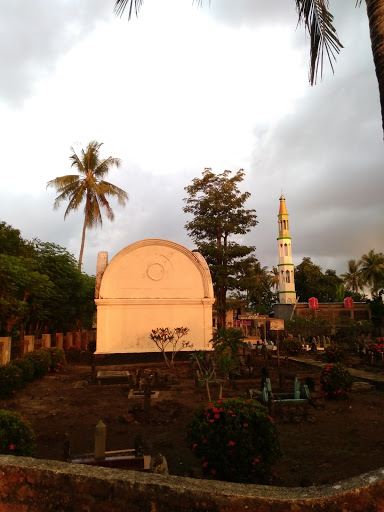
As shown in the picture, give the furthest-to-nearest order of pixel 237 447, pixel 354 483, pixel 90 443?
pixel 90 443, pixel 237 447, pixel 354 483

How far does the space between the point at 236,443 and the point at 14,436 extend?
2946mm

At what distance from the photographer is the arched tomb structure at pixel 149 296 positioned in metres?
19.3

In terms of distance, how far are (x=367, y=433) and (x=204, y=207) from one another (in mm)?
24640

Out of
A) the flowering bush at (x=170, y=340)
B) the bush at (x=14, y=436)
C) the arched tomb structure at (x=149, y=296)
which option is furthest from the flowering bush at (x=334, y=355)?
the bush at (x=14, y=436)

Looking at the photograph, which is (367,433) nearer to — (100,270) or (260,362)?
(260,362)

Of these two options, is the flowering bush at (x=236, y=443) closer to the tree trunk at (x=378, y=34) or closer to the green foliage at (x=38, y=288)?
the tree trunk at (x=378, y=34)

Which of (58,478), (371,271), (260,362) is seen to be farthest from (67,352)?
(371,271)

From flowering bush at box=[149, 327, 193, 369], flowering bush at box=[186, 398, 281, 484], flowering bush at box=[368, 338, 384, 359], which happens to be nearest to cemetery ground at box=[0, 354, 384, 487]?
flowering bush at box=[186, 398, 281, 484]

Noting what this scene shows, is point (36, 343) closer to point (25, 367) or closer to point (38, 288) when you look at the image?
point (38, 288)

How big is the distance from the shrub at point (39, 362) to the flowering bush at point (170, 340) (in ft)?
16.2

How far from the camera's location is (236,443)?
473cm

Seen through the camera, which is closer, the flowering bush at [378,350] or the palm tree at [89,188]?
the flowering bush at [378,350]

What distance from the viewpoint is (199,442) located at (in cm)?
494

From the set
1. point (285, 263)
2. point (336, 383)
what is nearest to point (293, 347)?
point (336, 383)
